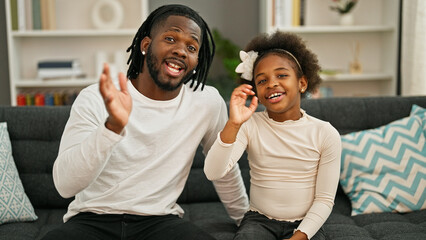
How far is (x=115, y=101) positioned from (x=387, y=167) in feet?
3.99

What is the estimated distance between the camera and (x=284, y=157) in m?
1.66

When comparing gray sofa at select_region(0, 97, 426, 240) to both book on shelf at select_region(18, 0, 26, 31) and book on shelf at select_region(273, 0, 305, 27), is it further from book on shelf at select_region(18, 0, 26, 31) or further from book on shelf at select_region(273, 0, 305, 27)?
book on shelf at select_region(18, 0, 26, 31)

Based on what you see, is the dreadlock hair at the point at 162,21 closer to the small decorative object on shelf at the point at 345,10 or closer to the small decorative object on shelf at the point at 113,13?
the small decorative object on shelf at the point at 113,13

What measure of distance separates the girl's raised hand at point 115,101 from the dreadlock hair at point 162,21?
0.47 metres

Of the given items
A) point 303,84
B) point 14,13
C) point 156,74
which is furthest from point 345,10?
Answer: point 156,74

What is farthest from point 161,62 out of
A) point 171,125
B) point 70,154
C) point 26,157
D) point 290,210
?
point 26,157

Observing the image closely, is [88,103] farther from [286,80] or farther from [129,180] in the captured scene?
[286,80]

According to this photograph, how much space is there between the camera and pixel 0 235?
68.1 inches

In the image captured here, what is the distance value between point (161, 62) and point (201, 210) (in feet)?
2.20

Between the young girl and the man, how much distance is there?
0.49 ft

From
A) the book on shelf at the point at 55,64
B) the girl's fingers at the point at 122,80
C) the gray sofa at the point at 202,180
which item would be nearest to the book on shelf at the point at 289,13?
the book on shelf at the point at 55,64

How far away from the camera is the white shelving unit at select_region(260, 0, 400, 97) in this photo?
385 cm

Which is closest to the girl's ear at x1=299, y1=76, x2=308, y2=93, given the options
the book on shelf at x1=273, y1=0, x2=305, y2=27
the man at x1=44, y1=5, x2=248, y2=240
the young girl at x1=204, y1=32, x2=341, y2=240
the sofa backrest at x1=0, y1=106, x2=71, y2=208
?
the young girl at x1=204, y1=32, x2=341, y2=240

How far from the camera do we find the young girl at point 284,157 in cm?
160
